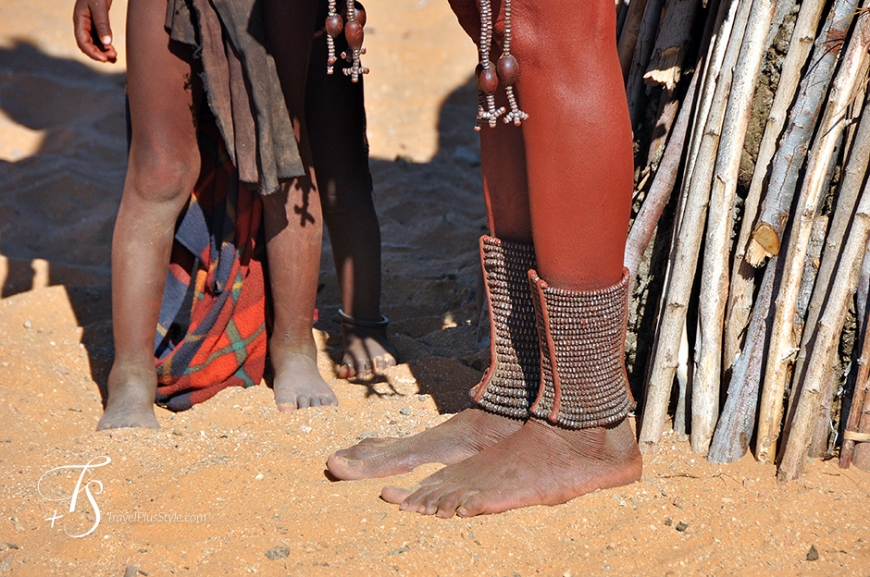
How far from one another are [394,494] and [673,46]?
1.33m

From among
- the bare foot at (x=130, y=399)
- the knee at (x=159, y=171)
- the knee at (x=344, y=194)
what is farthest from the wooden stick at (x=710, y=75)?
the bare foot at (x=130, y=399)

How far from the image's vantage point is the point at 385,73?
6.07 metres

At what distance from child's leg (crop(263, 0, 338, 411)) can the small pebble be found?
31.3 inches

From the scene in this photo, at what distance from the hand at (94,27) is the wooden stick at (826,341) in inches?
76.3

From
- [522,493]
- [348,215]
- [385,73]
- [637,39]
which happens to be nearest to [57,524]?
[522,493]

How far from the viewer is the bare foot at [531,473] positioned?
1.87 m

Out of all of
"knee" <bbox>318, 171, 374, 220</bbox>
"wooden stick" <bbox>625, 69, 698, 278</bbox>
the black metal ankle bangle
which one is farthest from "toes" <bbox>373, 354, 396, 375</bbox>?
"wooden stick" <bbox>625, 69, 698, 278</bbox>

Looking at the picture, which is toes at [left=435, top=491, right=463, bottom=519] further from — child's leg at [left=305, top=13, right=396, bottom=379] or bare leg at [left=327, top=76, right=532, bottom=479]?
child's leg at [left=305, top=13, right=396, bottom=379]

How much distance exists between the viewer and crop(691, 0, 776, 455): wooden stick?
2082mm

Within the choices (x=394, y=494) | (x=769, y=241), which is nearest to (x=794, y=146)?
(x=769, y=241)

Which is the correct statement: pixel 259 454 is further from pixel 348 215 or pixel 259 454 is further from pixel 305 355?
pixel 348 215

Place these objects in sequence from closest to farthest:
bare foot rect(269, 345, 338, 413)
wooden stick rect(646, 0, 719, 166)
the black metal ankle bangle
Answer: wooden stick rect(646, 0, 719, 166)
bare foot rect(269, 345, 338, 413)
the black metal ankle bangle

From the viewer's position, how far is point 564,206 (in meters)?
1.83

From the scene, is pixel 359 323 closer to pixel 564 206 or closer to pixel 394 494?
pixel 394 494
